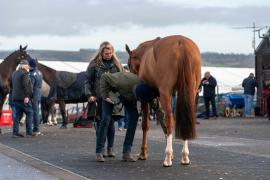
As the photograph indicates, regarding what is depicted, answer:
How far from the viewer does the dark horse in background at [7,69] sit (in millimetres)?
21109

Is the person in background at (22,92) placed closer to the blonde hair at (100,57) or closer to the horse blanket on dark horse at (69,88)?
the horse blanket on dark horse at (69,88)

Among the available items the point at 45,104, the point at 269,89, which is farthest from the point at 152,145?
the point at 269,89

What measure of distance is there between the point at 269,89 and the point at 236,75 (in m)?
29.8

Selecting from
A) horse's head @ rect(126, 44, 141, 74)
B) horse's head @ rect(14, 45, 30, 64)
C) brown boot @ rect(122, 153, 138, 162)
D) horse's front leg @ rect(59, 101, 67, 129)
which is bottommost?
brown boot @ rect(122, 153, 138, 162)

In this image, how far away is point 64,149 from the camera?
14625mm

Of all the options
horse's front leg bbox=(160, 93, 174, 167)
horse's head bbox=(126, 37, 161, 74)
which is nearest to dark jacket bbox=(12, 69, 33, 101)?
horse's head bbox=(126, 37, 161, 74)

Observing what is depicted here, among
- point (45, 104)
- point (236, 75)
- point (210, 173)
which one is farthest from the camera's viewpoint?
point (236, 75)

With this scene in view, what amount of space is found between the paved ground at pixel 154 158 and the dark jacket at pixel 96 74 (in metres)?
1.13

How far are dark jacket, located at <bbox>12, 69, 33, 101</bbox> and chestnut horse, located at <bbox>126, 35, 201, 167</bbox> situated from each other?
732 cm

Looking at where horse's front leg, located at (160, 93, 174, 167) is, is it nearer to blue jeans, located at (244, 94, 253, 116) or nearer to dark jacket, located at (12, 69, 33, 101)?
dark jacket, located at (12, 69, 33, 101)

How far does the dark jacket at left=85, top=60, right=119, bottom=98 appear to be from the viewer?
1269 centimetres

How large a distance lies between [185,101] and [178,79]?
364 mm

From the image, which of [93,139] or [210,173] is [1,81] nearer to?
[93,139]

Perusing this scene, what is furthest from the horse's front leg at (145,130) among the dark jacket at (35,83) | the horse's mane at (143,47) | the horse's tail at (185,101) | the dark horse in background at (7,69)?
the dark horse in background at (7,69)
